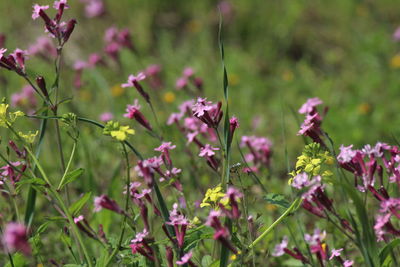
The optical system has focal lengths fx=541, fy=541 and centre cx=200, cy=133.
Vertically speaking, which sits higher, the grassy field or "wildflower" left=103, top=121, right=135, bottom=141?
"wildflower" left=103, top=121, right=135, bottom=141

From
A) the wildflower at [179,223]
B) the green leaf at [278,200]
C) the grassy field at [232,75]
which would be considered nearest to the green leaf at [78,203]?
the wildflower at [179,223]

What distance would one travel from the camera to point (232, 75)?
5.25m

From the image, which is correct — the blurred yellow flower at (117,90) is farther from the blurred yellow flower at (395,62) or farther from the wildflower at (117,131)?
the wildflower at (117,131)

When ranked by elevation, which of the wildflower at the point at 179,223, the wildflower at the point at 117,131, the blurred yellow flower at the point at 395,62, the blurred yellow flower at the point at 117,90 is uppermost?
the wildflower at the point at 117,131

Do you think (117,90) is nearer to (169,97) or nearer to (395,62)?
(169,97)

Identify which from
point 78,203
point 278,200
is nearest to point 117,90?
point 78,203

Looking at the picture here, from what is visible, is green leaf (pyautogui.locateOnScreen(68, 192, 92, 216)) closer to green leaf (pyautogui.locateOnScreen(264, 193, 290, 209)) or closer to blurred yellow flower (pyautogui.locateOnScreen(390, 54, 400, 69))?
green leaf (pyautogui.locateOnScreen(264, 193, 290, 209))

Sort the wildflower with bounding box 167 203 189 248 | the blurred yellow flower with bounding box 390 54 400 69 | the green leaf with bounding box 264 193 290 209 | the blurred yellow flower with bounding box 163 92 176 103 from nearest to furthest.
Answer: the wildflower with bounding box 167 203 189 248, the green leaf with bounding box 264 193 290 209, the blurred yellow flower with bounding box 390 54 400 69, the blurred yellow flower with bounding box 163 92 176 103

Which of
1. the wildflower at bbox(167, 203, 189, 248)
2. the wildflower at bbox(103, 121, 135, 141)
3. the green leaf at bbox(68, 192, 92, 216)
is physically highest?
the wildflower at bbox(103, 121, 135, 141)

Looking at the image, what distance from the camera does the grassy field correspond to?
12.1 ft

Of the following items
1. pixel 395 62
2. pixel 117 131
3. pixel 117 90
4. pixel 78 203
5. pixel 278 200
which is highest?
pixel 117 131

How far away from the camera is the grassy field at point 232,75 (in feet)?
12.1

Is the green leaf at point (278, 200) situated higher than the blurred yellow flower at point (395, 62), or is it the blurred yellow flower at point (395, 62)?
the green leaf at point (278, 200)

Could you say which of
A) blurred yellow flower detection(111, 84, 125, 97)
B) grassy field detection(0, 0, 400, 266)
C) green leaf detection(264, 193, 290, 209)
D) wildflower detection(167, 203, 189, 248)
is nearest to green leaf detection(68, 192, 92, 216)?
wildflower detection(167, 203, 189, 248)
